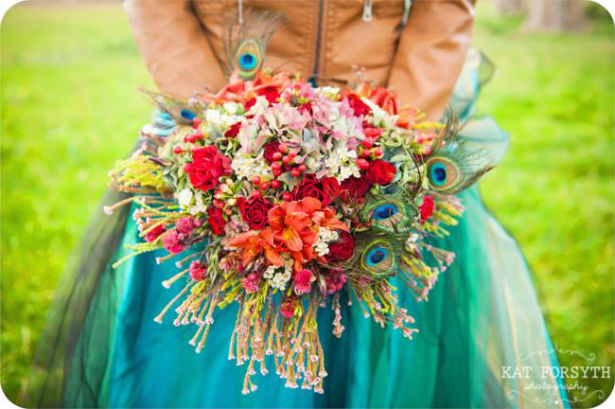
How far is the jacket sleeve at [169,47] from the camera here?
5.48 feet

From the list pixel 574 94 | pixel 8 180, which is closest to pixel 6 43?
pixel 8 180

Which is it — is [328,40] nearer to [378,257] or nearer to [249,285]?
[378,257]

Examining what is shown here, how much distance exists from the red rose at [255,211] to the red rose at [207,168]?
9 centimetres

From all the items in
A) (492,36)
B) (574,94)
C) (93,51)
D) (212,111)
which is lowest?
(212,111)

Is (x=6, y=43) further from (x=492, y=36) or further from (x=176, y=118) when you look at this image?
(x=492, y=36)

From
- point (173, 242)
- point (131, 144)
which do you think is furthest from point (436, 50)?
point (131, 144)

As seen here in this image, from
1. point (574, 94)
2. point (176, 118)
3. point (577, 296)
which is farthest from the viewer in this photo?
point (574, 94)

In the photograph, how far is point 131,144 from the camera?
171 inches

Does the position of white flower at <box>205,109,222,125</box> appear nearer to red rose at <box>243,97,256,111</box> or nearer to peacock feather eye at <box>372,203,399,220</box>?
A: red rose at <box>243,97,256,111</box>

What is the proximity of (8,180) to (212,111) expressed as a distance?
3058mm

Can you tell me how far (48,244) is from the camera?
3143 mm

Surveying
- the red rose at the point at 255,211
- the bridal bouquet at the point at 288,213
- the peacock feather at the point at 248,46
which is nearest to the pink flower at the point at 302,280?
the bridal bouquet at the point at 288,213

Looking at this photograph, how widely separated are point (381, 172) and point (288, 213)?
0.26 metres

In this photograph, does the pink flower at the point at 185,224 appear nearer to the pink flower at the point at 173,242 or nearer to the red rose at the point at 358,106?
the pink flower at the point at 173,242
